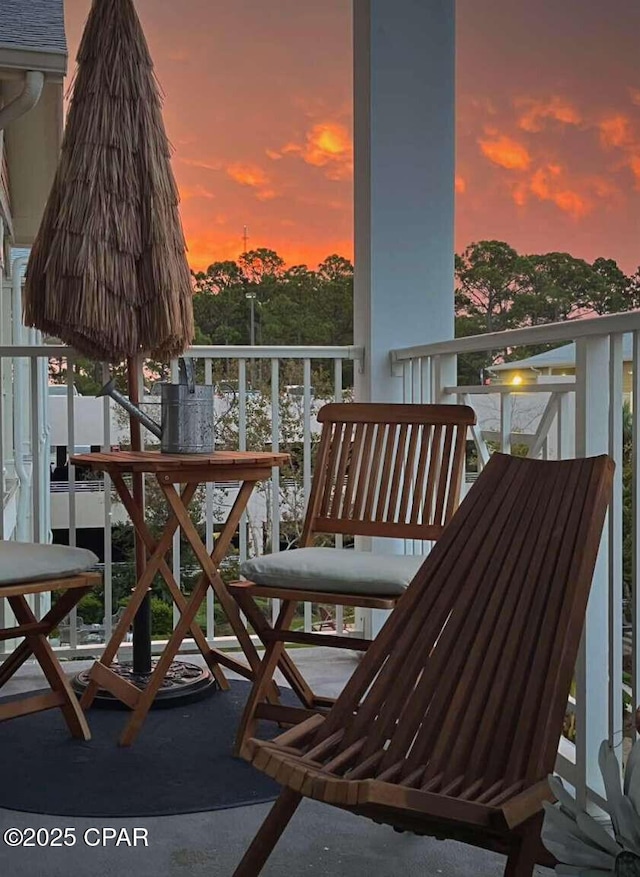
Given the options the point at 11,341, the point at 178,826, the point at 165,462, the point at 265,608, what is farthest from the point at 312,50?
the point at 178,826

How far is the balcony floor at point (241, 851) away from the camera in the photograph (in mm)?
2121

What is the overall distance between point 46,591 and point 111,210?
1255 millimetres

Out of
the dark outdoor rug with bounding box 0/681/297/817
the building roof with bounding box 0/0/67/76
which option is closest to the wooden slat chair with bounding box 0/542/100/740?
the dark outdoor rug with bounding box 0/681/297/817

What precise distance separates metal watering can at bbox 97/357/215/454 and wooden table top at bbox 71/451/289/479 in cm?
7

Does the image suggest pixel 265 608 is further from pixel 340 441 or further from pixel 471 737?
pixel 471 737

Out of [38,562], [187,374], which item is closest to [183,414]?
[187,374]

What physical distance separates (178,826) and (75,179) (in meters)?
1.97

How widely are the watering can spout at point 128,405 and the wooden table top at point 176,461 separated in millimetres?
118

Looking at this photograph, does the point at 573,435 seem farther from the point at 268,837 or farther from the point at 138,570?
the point at 138,570

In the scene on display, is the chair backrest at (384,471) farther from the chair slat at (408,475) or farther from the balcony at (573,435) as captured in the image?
the balcony at (573,435)

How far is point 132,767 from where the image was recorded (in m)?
2.67

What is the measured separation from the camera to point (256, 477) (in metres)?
3.13

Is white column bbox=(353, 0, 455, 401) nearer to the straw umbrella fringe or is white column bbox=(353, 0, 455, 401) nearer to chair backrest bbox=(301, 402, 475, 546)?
chair backrest bbox=(301, 402, 475, 546)

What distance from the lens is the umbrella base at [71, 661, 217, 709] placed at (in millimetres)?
3207
